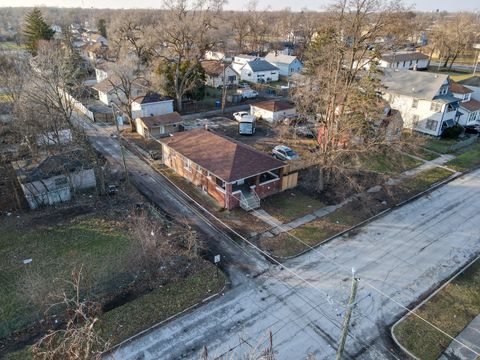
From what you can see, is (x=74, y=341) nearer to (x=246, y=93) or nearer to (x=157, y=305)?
(x=157, y=305)

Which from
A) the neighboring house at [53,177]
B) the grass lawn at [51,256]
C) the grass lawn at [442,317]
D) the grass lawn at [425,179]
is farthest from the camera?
the grass lawn at [425,179]

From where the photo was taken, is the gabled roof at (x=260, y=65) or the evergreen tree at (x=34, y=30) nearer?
the evergreen tree at (x=34, y=30)

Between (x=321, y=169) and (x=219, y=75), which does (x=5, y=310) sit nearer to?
(x=321, y=169)

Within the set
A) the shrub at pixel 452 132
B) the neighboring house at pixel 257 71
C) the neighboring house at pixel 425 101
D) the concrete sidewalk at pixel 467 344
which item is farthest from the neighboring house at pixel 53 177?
the neighboring house at pixel 257 71

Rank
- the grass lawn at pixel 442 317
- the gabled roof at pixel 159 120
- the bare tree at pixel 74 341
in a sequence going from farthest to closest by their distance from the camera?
Result: the gabled roof at pixel 159 120 < the grass lawn at pixel 442 317 < the bare tree at pixel 74 341

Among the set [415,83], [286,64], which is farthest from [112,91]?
[415,83]

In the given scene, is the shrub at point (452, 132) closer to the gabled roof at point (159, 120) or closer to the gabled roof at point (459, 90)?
the gabled roof at point (459, 90)

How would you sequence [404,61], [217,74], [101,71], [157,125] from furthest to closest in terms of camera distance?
1. [404,61]
2. [217,74]
3. [101,71]
4. [157,125]
